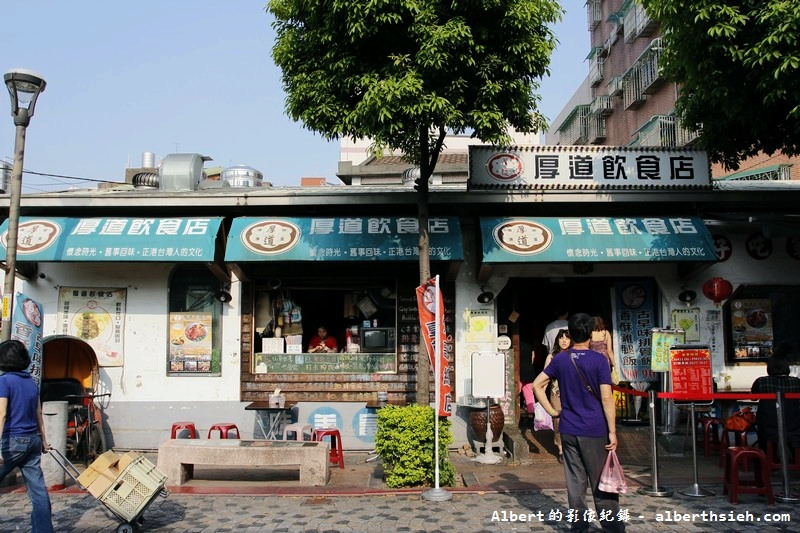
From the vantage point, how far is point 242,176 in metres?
18.5

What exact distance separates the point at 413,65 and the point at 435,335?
338 centimetres

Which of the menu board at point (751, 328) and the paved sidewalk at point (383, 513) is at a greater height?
the menu board at point (751, 328)

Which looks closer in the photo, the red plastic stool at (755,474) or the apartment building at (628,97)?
the red plastic stool at (755,474)

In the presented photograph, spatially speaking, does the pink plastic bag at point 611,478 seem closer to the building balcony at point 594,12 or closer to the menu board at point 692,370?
the menu board at point 692,370

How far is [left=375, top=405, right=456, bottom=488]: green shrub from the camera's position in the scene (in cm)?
863

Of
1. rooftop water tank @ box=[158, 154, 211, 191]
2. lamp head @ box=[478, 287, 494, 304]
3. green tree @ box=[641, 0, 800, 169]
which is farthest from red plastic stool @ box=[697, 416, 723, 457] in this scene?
rooftop water tank @ box=[158, 154, 211, 191]

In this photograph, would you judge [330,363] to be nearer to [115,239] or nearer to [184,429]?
[184,429]

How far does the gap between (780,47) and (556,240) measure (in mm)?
3965

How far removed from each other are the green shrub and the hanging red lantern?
5567 mm

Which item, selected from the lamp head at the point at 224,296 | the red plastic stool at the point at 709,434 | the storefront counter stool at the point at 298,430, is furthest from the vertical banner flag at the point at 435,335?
the red plastic stool at the point at 709,434

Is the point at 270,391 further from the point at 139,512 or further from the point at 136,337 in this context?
the point at 139,512

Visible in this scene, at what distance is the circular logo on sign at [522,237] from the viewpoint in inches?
421

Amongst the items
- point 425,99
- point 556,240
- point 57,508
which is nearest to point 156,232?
point 57,508

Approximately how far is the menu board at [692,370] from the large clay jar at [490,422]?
9.13ft
